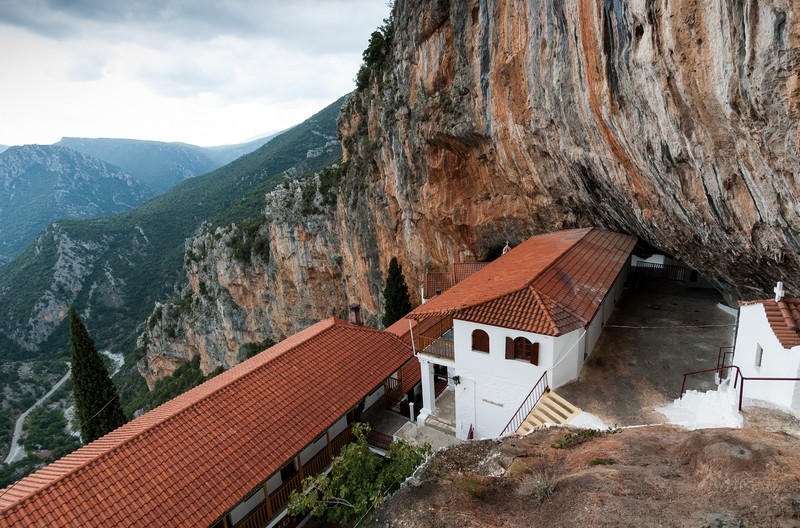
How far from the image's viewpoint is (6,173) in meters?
152

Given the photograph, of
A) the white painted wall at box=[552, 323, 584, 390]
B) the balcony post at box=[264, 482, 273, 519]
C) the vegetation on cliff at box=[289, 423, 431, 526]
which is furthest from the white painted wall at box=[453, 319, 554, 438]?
the balcony post at box=[264, 482, 273, 519]

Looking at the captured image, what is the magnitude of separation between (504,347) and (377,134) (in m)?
21.3

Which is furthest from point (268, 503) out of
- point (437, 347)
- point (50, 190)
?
point (50, 190)

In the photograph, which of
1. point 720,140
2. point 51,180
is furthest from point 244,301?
point 51,180

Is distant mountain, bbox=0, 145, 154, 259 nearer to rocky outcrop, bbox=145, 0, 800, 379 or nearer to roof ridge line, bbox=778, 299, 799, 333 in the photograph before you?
rocky outcrop, bbox=145, 0, 800, 379

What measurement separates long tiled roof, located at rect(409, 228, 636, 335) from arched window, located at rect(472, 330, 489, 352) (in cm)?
65

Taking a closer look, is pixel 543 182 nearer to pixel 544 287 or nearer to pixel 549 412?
pixel 544 287

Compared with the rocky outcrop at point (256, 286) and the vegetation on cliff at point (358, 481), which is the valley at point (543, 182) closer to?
the rocky outcrop at point (256, 286)

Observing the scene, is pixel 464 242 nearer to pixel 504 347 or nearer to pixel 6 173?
pixel 504 347

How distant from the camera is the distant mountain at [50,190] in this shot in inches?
5325

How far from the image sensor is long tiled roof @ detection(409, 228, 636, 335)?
40.0 feet

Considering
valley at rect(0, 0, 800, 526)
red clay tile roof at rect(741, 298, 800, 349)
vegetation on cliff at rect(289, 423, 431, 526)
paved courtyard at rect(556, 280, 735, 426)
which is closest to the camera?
valley at rect(0, 0, 800, 526)

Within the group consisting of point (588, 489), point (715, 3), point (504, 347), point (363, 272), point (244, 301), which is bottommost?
point (244, 301)

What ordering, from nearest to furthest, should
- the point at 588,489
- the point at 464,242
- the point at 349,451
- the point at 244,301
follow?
the point at 588,489 < the point at 349,451 < the point at 464,242 < the point at 244,301
